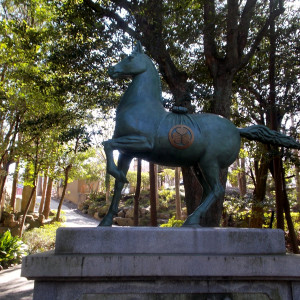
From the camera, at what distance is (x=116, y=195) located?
424 centimetres

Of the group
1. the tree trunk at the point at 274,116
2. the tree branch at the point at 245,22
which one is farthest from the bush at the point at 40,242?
the tree branch at the point at 245,22

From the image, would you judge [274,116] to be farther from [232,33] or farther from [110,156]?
[110,156]

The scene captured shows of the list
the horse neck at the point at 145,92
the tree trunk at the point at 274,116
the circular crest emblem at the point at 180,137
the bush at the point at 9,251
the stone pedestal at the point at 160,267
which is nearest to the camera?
the stone pedestal at the point at 160,267

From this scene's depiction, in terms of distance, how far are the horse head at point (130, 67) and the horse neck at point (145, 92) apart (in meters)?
0.08

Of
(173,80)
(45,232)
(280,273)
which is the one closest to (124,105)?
(280,273)

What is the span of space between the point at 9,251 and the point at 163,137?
10.3 meters

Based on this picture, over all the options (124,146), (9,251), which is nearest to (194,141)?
Answer: (124,146)

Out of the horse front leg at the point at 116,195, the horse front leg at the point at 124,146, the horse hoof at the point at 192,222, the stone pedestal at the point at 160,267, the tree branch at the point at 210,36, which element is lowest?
the stone pedestal at the point at 160,267

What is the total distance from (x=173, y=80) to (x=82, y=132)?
303 cm

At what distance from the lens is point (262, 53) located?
36.4 ft

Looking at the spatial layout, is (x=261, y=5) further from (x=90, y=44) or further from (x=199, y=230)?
(x=199, y=230)

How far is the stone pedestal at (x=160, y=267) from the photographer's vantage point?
324cm

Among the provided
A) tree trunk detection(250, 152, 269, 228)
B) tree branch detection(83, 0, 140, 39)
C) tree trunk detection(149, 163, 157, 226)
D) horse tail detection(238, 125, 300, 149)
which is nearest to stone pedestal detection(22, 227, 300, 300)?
horse tail detection(238, 125, 300, 149)

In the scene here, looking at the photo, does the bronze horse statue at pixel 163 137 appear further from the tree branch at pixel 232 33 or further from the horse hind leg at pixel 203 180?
the tree branch at pixel 232 33
